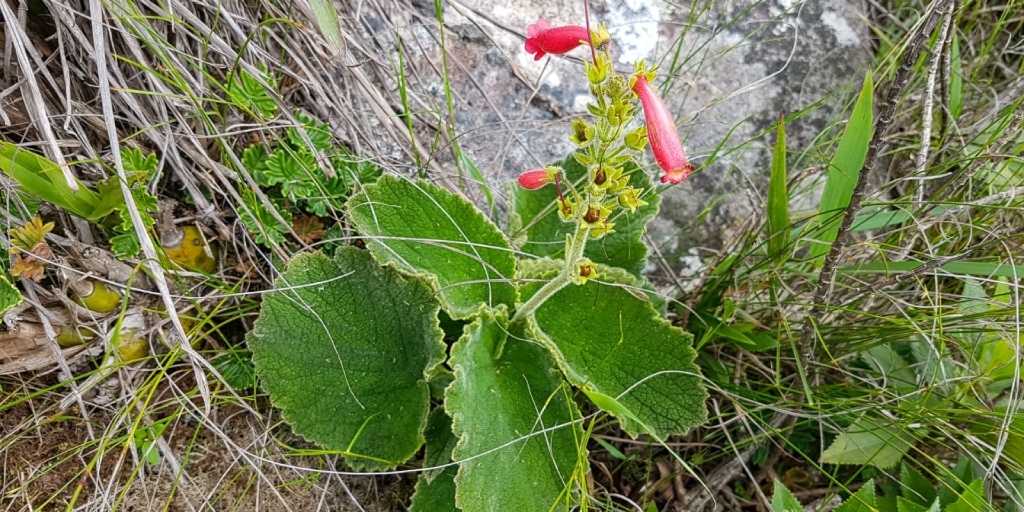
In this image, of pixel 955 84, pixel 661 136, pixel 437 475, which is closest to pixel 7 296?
pixel 437 475

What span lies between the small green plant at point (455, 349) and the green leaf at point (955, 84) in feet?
3.60

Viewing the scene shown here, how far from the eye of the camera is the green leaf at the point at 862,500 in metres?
1.40

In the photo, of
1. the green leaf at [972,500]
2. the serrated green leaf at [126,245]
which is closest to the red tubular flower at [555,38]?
the serrated green leaf at [126,245]

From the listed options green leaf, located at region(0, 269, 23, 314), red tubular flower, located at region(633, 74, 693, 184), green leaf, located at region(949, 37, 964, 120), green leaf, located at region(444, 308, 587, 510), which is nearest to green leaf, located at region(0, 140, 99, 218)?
green leaf, located at region(0, 269, 23, 314)

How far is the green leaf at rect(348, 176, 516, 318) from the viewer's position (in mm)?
1501

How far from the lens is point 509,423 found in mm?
1450

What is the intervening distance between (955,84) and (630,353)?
1342 mm

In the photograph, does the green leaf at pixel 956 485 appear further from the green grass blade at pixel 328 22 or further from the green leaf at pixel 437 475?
the green grass blade at pixel 328 22

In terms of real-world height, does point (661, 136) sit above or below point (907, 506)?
above

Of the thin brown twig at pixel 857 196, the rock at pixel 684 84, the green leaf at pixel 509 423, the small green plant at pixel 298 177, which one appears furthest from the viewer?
the rock at pixel 684 84

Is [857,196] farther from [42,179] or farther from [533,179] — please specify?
[42,179]

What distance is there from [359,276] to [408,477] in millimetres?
499

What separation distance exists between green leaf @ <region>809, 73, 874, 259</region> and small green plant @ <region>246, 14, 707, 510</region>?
451 millimetres

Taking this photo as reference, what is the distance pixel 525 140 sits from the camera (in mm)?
1982
